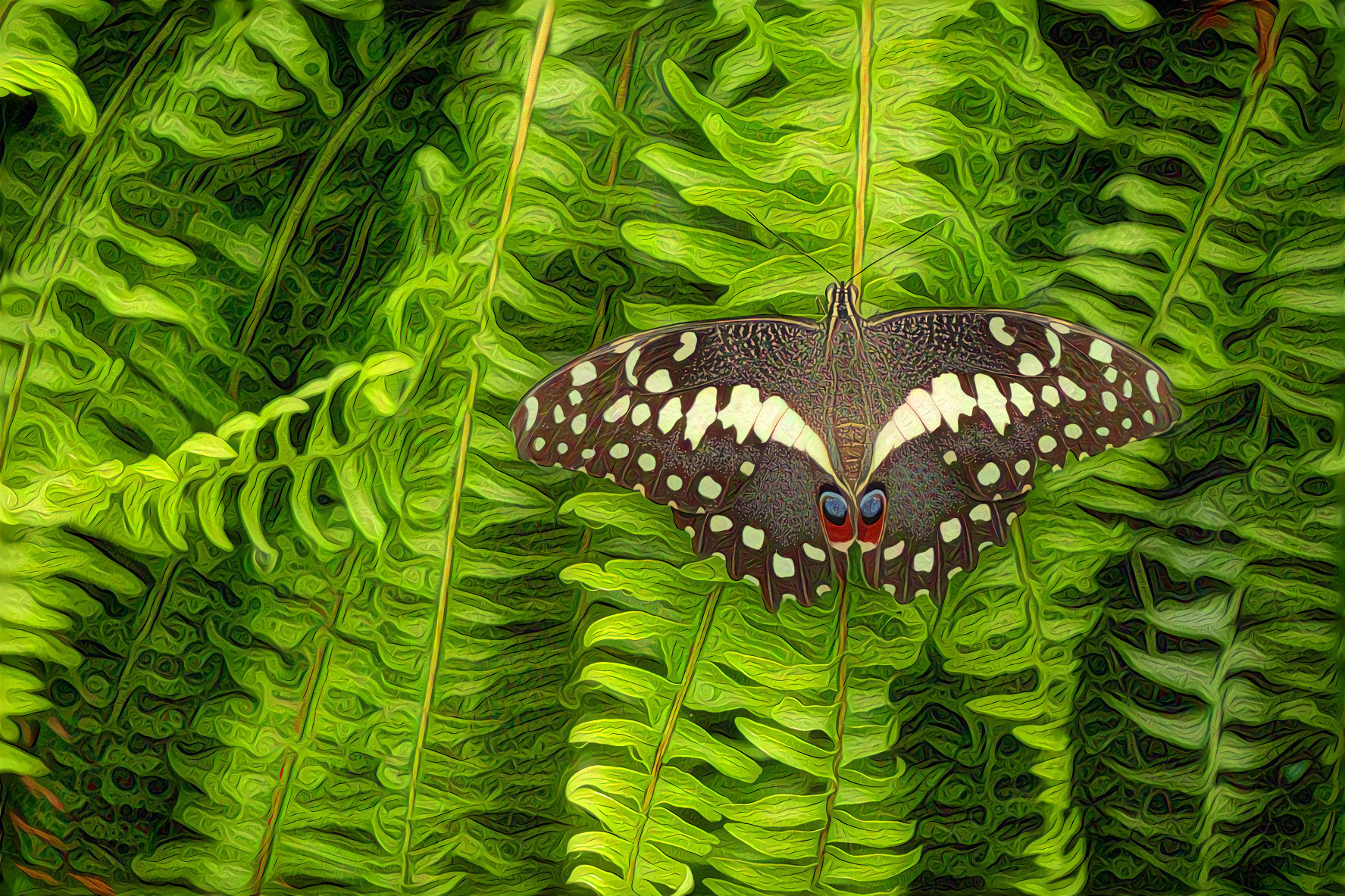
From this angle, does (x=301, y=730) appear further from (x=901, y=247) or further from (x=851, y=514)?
(x=901, y=247)

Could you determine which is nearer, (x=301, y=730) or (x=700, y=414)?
(x=700, y=414)

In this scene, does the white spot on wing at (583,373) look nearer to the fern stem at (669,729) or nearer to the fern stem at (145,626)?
the fern stem at (669,729)

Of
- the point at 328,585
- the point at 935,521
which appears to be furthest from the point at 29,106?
the point at 935,521

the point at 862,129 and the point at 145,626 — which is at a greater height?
the point at 862,129

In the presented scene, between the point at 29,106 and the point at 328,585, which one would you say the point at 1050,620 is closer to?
the point at 328,585

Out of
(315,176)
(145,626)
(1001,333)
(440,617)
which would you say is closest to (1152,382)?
(1001,333)

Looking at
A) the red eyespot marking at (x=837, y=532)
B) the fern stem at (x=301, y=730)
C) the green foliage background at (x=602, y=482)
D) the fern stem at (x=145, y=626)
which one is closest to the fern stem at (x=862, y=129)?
the green foliage background at (x=602, y=482)
